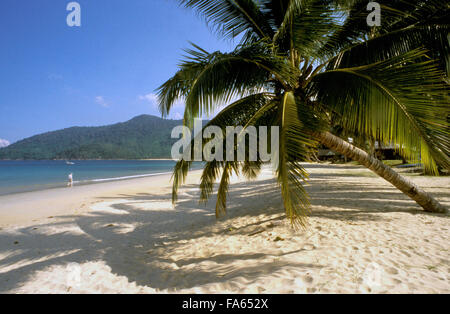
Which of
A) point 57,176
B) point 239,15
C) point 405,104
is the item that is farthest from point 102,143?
point 405,104

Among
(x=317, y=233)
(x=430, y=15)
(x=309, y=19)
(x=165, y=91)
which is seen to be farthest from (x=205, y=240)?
(x=430, y=15)

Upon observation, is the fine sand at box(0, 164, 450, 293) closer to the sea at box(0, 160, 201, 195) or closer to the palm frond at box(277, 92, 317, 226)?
the palm frond at box(277, 92, 317, 226)

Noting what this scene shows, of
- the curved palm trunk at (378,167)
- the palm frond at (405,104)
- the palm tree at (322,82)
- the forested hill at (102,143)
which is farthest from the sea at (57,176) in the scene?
the forested hill at (102,143)

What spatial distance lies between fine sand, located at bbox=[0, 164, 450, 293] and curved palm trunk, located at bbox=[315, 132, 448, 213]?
0.96 feet

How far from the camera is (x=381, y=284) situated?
2.05 m

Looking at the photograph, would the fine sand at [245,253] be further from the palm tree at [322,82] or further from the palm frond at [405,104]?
the palm frond at [405,104]

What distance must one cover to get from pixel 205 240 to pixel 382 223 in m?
3.30

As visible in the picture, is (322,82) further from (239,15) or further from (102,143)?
(102,143)

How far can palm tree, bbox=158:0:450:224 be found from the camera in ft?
9.14

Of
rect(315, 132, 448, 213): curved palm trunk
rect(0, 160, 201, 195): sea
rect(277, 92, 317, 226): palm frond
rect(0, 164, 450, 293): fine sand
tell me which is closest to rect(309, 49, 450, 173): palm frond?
rect(315, 132, 448, 213): curved palm trunk

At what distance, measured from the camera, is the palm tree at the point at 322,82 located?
2.79 metres

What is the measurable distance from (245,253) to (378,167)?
308 cm

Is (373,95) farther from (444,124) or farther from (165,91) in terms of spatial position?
(165,91)
